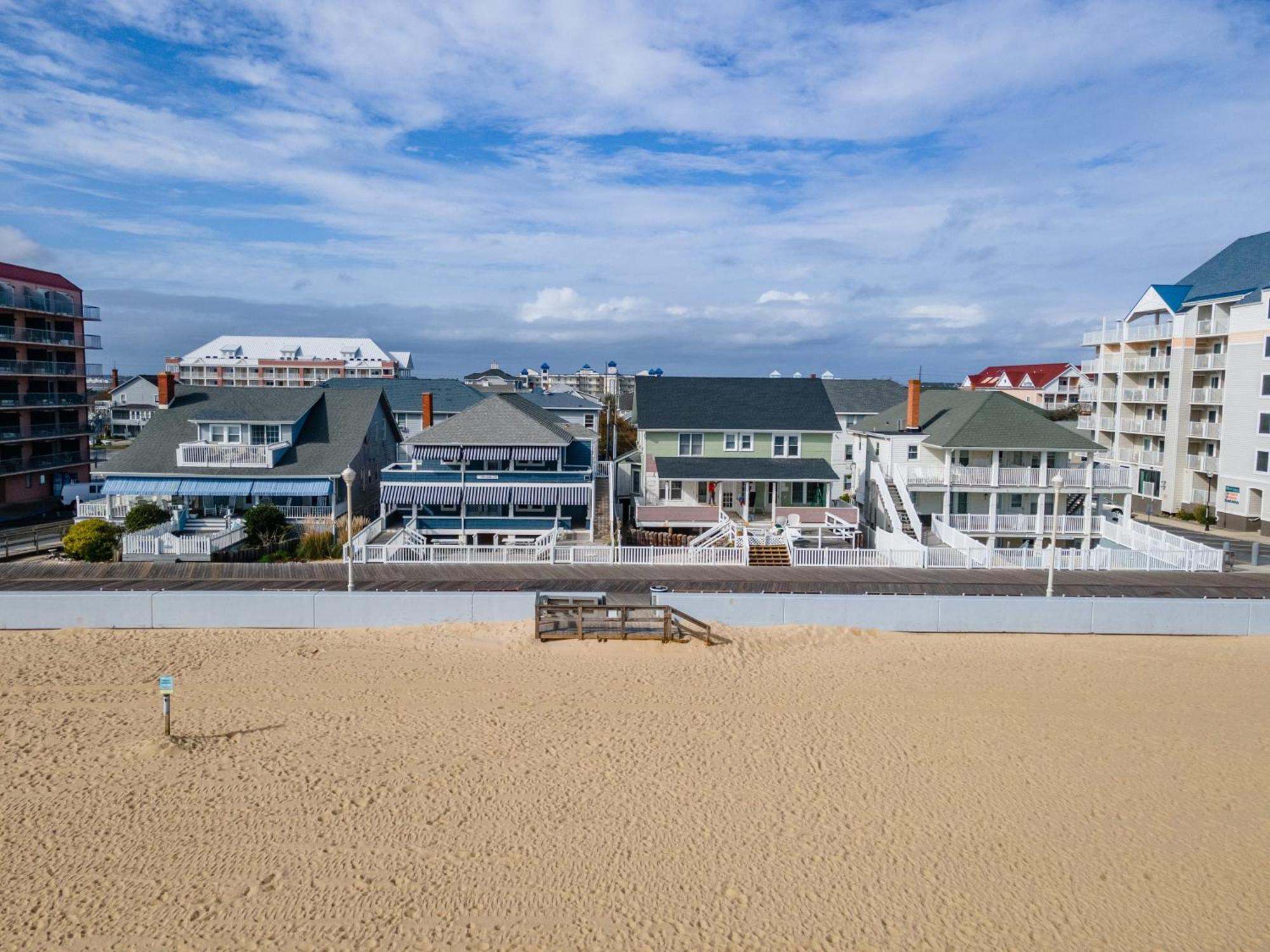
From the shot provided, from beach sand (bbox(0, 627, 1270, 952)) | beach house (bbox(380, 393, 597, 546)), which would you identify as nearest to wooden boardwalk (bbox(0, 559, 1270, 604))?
beach sand (bbox(0, 627, 1270, 952))

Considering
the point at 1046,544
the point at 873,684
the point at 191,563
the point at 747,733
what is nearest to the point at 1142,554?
the point at 1046,544

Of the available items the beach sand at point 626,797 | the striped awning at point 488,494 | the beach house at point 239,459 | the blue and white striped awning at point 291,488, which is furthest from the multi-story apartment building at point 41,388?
the beach sand at point 626,797

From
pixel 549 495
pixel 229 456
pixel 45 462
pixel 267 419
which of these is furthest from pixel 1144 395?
pixel 45 462

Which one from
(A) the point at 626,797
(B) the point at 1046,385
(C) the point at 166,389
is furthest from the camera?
(B) the point at 1046,385

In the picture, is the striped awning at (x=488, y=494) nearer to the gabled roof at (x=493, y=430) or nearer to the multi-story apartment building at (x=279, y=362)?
the gabled roof at (x=493, y=430)

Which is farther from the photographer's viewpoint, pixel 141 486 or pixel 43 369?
pixel 43 369

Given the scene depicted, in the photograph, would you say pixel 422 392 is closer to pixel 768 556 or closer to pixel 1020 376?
pixel 768 556
